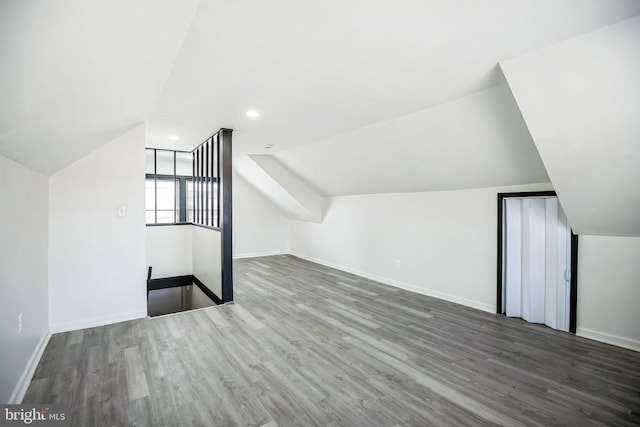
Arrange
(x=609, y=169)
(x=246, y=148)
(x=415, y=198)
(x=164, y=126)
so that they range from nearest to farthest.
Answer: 1. (x=609, y=169)
2. (x=164, y=126)
3. (x=415, y=198)
4. (x=246, y=148)

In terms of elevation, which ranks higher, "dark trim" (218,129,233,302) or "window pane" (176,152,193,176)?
"window pane" (176,152,193,176)

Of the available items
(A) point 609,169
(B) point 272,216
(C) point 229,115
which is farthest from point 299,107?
(B) point 272,216

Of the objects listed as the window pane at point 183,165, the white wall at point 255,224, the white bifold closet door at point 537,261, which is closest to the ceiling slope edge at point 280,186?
the white wall at point 255,224

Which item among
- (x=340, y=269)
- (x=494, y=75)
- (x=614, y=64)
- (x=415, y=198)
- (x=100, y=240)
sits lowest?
(x=340, y=269)

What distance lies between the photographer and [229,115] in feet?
11.7

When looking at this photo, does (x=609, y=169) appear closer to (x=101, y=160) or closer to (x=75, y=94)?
(x=75, y=94)

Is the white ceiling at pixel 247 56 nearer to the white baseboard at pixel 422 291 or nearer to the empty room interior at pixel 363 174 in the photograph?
the empty room interior at pixel 363 174

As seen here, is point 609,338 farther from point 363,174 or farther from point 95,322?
point 95,322

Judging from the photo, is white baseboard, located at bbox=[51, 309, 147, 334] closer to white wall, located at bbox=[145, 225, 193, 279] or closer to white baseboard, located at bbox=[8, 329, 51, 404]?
white baseboard, located at bbox=[8, 329, 51, 404]

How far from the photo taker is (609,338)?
296 centimetres

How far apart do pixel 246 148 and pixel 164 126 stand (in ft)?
5.12

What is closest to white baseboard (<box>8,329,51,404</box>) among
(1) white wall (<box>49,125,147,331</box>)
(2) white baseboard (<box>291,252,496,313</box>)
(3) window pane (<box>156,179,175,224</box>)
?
(1) white wall (<box>49,125,147,331</box>)

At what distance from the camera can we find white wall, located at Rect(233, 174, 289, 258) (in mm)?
7707

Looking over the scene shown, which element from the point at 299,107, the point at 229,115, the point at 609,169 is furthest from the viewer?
the point at 229,115
